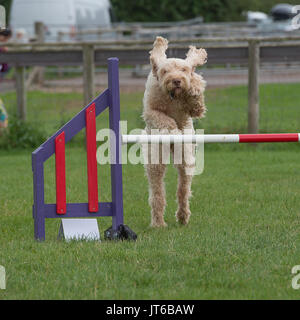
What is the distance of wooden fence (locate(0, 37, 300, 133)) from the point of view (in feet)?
31.6

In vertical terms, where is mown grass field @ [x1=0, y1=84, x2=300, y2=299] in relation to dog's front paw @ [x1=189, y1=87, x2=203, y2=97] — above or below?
below

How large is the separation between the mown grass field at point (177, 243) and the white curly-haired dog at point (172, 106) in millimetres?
268

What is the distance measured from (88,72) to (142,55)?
847 mm

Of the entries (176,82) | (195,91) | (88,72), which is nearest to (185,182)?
(195,91)

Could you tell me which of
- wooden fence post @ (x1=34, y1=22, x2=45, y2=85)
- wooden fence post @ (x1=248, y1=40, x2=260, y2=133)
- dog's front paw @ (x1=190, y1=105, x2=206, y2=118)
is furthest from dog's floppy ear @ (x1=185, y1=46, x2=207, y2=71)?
wooden fence post @ (x1=34, y1=22, x2=45, y2=85)

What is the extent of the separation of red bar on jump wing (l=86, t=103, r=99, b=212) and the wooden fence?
4.85 metres

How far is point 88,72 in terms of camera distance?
10109 millimetres

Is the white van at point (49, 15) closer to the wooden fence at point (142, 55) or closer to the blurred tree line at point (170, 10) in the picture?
the blurred tree line at point (170, 10)

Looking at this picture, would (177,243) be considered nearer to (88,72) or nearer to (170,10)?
(88,72)

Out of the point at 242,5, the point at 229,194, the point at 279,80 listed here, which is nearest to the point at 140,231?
the point at 229,194

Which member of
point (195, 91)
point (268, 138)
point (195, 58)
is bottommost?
point (268, 138)

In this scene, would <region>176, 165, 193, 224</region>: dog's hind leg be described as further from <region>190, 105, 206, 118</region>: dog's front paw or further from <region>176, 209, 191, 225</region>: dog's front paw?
<region>190, 105, 206, 118</region>: dog's front paw
